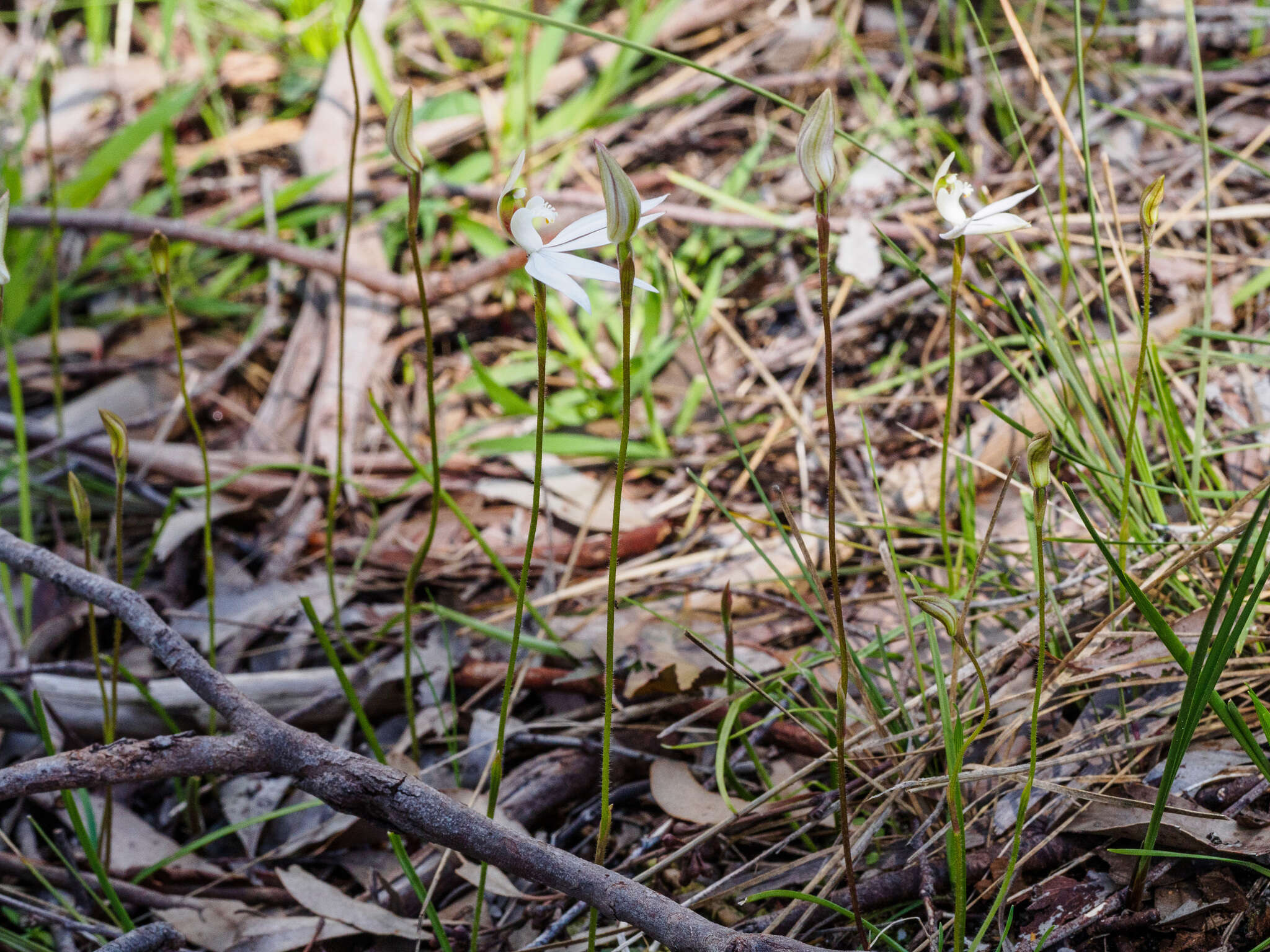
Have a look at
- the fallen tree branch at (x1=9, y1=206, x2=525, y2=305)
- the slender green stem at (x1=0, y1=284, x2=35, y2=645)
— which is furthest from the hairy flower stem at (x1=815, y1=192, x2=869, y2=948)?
the fallen tree branch at (x1=9, y1=206, x2=525, y2=305)

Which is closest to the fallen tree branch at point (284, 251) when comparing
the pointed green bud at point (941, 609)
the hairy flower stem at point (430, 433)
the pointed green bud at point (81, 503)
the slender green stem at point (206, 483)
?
the slender green stem at point (206, 483)

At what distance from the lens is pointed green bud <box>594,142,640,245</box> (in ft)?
2.46

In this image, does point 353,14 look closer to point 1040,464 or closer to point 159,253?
point 159,253

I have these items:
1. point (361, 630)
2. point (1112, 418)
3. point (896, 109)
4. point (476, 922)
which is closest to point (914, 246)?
point (896, 109)

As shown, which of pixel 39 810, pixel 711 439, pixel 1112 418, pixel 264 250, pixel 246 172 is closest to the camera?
pixel 1112 418

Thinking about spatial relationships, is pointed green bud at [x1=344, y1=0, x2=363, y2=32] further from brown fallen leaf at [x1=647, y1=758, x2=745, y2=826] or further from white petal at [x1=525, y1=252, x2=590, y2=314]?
brown fallen leaf at [x1=647, y1=758, x2=745, y2=826]

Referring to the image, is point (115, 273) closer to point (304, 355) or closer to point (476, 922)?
point (304, 355)

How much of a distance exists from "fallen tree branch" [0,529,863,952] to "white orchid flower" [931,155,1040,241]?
2.44 ft

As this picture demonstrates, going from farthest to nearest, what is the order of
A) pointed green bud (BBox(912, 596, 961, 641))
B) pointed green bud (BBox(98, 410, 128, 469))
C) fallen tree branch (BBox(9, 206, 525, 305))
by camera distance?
fallen tree branch (BBox(9, 206, 525, 305)) → pointed green bud (BBox(98, 410, 128, 469)) → pointed green bud (BBox(912, 596, 961, 641))

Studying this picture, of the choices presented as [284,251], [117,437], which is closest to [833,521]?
[117,437]

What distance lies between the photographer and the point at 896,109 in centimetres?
265

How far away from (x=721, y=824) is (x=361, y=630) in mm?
1004

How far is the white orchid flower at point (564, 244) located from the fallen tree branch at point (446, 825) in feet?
1.85

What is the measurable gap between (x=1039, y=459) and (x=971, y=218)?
28cm
